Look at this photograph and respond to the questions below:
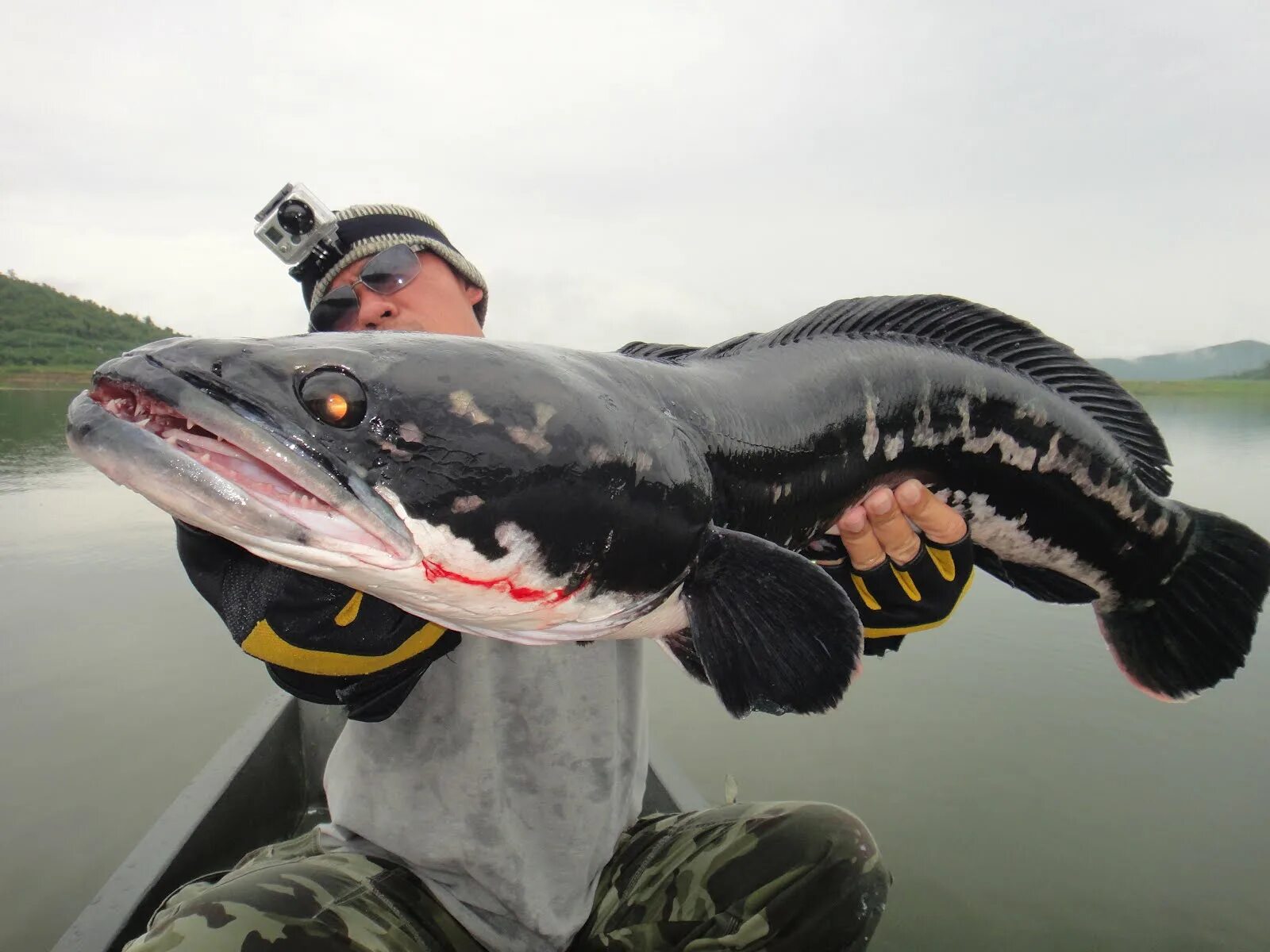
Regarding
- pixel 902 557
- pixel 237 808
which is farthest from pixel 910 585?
pixel 237 808

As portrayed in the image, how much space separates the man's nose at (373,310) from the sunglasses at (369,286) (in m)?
0.02

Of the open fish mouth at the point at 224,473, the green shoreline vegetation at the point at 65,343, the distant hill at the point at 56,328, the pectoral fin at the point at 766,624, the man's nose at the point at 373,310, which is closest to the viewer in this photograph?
the open fish mouth at the point at 224,473

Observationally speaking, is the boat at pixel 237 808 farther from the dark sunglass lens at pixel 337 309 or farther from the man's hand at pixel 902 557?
the dark sunglass lens at pixel 337 309

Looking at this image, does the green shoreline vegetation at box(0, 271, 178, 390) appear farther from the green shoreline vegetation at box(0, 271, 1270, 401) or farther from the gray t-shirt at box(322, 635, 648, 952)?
the gray t-shirt at box(322, 635, 648, 952)

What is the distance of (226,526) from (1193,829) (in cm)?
510

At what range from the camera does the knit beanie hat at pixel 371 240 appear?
11.0ft

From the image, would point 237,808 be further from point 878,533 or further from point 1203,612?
point 1203,612

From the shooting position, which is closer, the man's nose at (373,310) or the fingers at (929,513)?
A: the fingers at (929,513)

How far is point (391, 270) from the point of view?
10.5 ft

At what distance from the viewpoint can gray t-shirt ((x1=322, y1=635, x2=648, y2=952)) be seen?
2314 millimetres

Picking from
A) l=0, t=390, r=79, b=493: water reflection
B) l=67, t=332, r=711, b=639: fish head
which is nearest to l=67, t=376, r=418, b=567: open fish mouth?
l=67, t=332, r=711, b=639: fish head

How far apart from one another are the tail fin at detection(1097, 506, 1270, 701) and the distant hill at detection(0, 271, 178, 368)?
6761 cm

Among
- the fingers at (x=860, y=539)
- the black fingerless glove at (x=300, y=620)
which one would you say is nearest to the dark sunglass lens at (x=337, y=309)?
the black fingerless glove at (x=300, y=620)

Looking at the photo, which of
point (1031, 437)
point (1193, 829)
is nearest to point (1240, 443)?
point (1193, 829)
